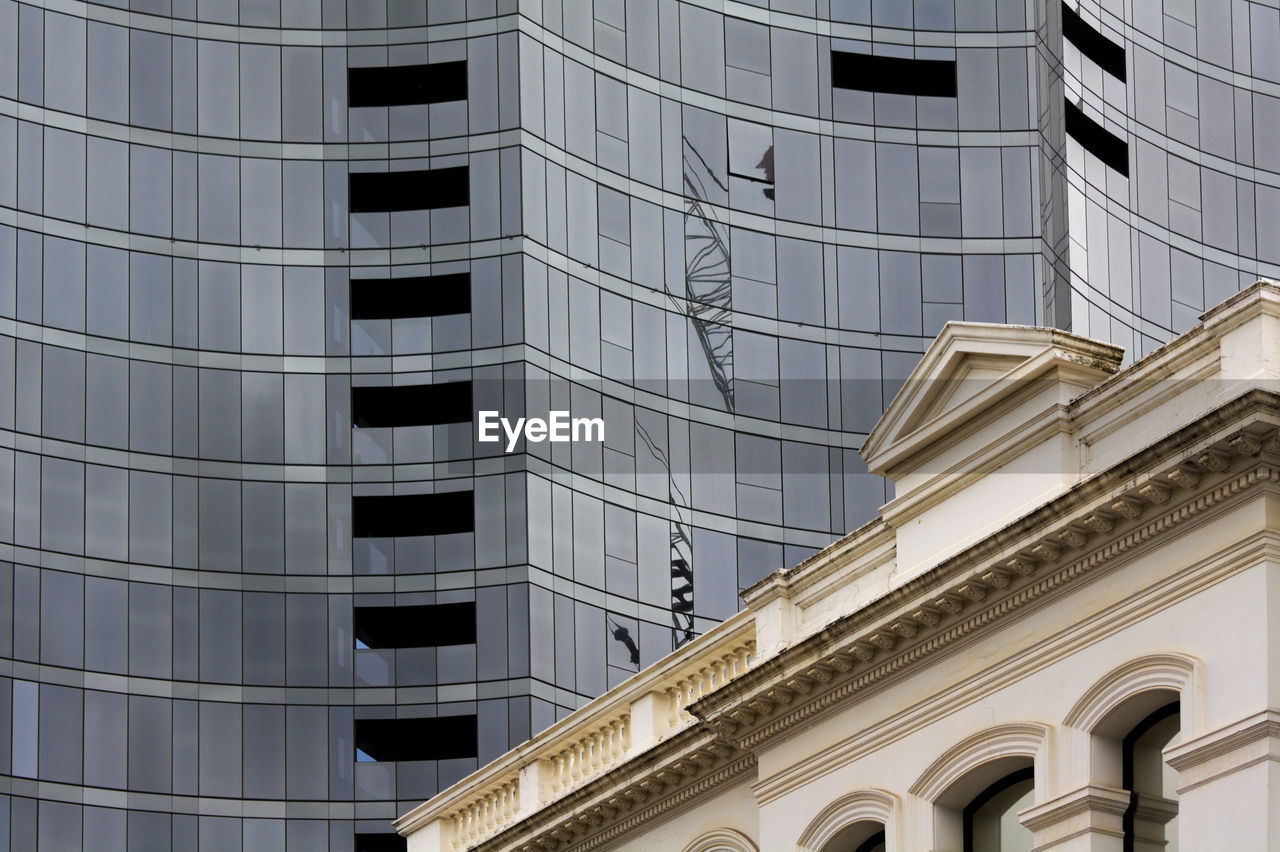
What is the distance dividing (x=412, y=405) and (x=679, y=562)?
9995 millimetres

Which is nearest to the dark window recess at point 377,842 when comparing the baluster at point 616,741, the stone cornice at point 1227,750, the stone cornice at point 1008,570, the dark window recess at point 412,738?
the dark window recess at point 412,738

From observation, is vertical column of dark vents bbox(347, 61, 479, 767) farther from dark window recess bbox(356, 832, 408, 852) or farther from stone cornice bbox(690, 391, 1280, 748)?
stone cornice bbox(690, 391, 1280, 748)

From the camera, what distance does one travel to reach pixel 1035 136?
97938mm

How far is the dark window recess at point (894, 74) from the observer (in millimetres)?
99062

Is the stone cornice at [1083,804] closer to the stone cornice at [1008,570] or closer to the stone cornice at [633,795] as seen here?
the stone cornice at [1008,570]

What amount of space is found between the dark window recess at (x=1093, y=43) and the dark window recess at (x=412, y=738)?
3338cm

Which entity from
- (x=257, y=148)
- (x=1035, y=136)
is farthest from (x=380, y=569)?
(x=1035, y=136)

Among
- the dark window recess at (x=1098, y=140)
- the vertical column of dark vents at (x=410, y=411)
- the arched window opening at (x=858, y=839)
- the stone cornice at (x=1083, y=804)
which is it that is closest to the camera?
the stone cornice at (x=1083, y=804)

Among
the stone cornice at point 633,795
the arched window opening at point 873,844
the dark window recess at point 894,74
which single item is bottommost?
the arched window opening at point 873,844

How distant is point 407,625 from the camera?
89.8m

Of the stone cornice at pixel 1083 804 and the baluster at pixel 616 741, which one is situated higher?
the baluster at pixel 616 741

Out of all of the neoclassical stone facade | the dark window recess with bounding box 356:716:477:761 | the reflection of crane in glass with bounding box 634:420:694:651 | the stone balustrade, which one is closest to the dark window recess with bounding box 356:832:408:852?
the dark window recess with bounding box 356:716:477:761

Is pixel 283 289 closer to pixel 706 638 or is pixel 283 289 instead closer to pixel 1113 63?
pixel 1113 63

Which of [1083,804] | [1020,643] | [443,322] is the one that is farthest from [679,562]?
[1083,804]
